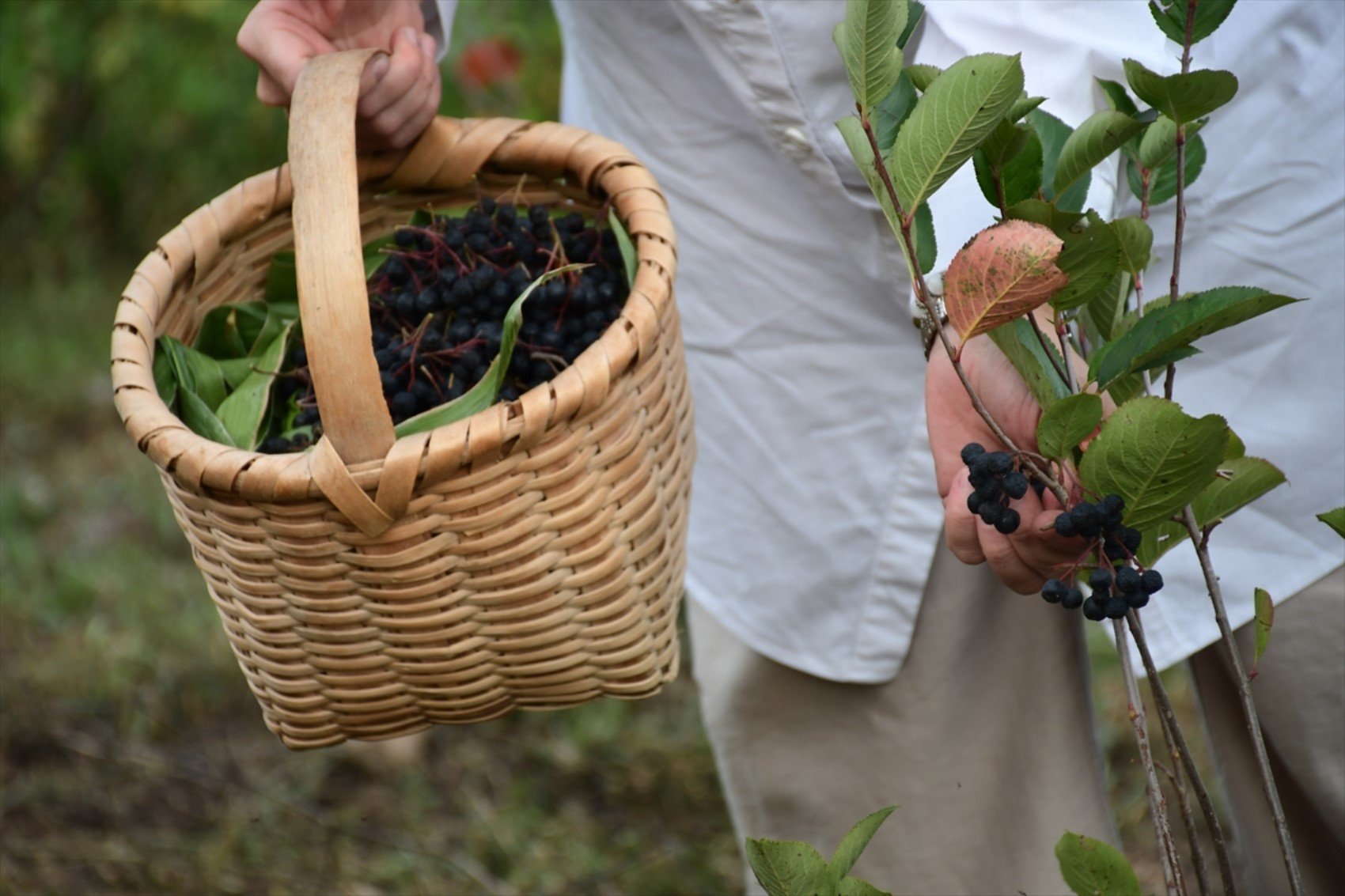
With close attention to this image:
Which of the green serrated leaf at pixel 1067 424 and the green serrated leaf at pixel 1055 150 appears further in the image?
the green serrated leaf at pixel 1055 150

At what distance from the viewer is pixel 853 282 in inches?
41.8

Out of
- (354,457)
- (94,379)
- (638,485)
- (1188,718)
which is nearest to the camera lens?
(354,457)

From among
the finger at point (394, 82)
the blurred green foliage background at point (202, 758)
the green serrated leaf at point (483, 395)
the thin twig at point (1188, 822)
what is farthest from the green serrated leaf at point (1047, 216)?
the blurred green foliage background at point (202, 758)

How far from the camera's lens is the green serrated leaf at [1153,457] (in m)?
0.49

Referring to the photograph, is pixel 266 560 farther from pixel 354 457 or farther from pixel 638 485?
pixel 638 485

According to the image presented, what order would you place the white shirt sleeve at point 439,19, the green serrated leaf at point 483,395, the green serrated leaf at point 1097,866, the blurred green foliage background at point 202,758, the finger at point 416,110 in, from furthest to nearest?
the blurred green foliage background at point 202,758 → the white shirt sleeve at point 439,19 → the finger at point 416,110 → the green serrated leaf at point 483,395 → the green serrated leaf at point 1097,866

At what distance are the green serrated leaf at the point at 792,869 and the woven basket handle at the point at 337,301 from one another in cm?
34

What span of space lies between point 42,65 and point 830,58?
9.05ft

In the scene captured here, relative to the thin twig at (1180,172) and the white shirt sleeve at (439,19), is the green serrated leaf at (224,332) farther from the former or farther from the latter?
the thin twig at (1180,172)

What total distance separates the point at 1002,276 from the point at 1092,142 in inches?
4.3

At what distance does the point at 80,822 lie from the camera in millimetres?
1747

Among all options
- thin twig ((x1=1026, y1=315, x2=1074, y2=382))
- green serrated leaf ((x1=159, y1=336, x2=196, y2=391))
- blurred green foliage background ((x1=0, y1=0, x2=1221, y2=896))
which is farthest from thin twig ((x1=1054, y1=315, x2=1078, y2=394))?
blurred green foliage background ((x1=0, y1=0, x2=1221, y2=896))

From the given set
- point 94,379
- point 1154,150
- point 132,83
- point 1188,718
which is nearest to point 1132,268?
point 1154,150

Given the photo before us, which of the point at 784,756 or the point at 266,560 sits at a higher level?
the point at 266,560
